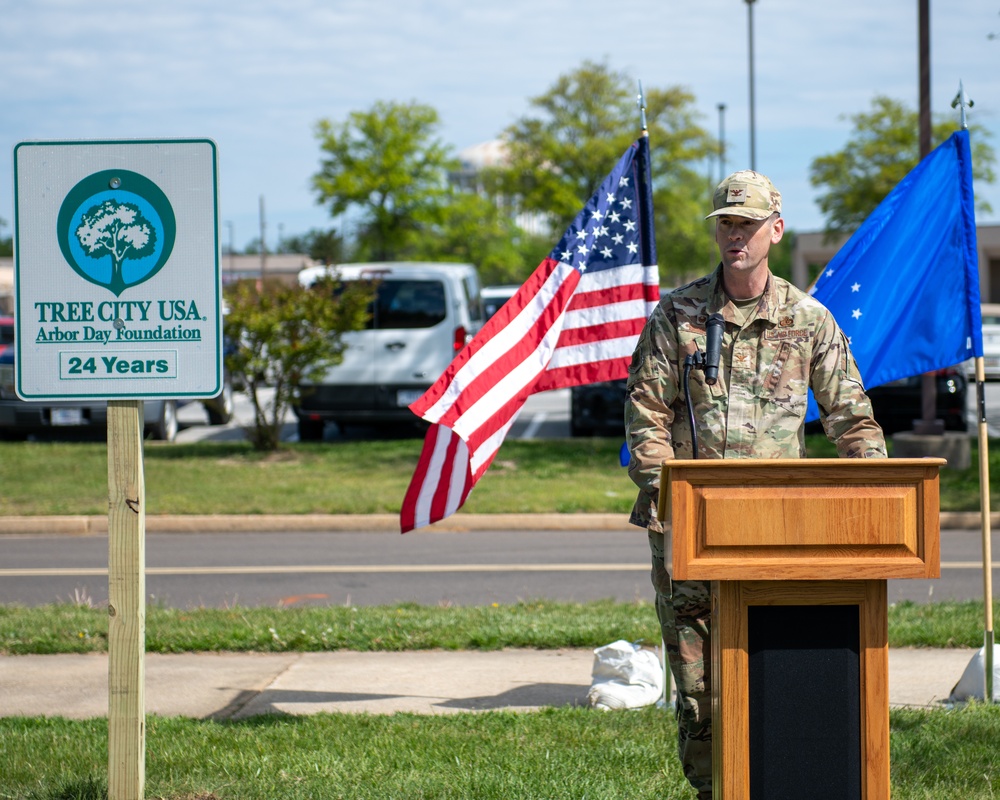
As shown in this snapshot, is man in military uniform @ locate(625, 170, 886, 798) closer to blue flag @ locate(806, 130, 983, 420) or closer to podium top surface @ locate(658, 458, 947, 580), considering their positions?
podium top surface @ locate(658, 458, 947, 580)

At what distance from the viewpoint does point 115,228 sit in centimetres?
379

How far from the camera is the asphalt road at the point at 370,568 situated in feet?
28.0

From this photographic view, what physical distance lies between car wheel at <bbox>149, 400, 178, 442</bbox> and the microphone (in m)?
15.3

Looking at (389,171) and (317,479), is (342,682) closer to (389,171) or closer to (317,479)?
(317,479)

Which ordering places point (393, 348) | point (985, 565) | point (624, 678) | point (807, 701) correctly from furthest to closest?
point (393, 348) → point (624, 678) → point (985, 565) → point (807, 701)

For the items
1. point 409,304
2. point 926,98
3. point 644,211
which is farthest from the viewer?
point 409,304

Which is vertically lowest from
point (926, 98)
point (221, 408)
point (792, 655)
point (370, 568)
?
point (370, 568)

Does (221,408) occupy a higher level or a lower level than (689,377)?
lower

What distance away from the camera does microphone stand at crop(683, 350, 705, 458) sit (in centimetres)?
366

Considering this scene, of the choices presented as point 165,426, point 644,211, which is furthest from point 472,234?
point 644,211

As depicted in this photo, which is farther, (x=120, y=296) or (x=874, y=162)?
(x=874, y=162)

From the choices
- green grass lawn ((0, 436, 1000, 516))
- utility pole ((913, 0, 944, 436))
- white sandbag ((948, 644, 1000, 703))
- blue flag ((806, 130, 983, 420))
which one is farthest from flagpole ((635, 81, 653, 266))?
utility pole ((913, 0, 944, 436))

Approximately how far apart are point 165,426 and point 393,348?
Answer: 3838 millimetres

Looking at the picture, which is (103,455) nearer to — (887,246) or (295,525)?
(295,525)
